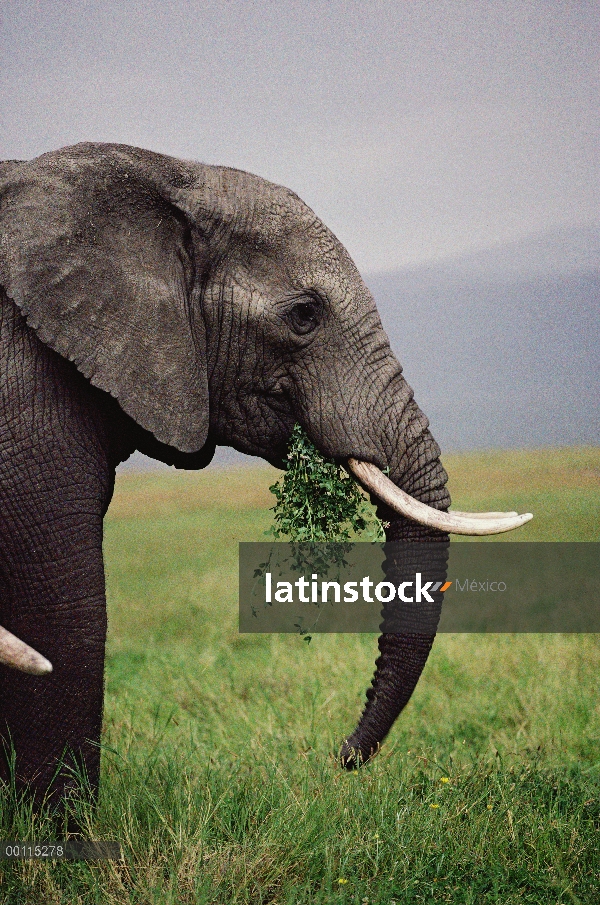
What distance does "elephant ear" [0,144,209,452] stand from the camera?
4.51 meters

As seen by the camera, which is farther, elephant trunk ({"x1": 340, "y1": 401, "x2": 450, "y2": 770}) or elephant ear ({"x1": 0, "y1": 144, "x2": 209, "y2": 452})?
elephant trunk ({"x1": 340, "y1": 401, "x2": 450, "y2": 770})

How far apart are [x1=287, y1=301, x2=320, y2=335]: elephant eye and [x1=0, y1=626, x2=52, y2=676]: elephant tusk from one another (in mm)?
1894

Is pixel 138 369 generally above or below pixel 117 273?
below

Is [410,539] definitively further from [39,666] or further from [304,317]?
[39,666]

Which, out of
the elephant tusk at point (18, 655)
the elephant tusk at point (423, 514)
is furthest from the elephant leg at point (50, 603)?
the elephant tusk at point (423, 514)

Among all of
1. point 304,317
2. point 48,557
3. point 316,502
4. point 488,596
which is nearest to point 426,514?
point 316,502

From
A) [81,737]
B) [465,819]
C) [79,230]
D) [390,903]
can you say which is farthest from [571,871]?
[79,230]

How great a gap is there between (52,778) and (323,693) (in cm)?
353

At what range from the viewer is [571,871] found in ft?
15.9

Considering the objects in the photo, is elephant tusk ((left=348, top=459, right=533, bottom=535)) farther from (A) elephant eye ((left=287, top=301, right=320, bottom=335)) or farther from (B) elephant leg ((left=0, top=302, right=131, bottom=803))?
(B) elephant leg ((left=0, top=302, right=131, bottom=803))

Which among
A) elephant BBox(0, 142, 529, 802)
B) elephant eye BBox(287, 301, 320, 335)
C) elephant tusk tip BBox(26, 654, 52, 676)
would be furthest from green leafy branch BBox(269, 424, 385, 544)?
elephant tusk tip BBox(26, 654, 52, 676)

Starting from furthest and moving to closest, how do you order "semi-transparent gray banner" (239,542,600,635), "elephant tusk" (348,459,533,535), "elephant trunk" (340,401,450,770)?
"semi-transparent gray banner" (239,542,600,635) → "elephant trunk" (340,401,450,770) → "elephant tusk" (348,459,533,535)

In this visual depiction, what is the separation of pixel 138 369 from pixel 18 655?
4.44 ft

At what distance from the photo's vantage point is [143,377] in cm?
463
